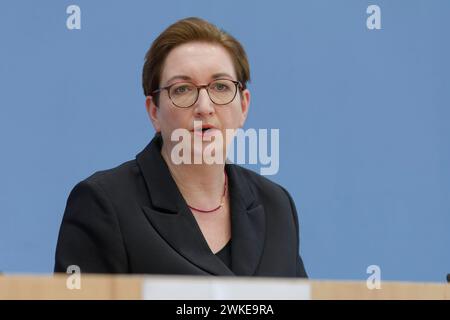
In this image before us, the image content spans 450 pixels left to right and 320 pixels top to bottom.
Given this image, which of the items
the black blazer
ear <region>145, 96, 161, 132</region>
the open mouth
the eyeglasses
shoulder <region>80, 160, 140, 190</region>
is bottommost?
the black blazer

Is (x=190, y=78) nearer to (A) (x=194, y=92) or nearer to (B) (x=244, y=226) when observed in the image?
(A) (x=194, y=92)

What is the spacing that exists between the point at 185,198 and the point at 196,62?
25 cm

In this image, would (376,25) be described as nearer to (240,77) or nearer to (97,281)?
(240,77)

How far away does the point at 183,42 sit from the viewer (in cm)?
135

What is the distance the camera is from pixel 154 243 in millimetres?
1228

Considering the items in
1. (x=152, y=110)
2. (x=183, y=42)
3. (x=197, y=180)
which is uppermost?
(x=183, y=42)

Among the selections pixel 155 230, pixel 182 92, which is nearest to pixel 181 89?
pixel 182 92

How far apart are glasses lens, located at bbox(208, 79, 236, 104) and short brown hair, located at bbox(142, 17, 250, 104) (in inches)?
2.0

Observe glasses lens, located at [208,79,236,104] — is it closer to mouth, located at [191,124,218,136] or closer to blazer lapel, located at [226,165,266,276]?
mouth, located at [191,124,218,136]

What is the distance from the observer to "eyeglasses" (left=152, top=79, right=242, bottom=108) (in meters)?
1.32

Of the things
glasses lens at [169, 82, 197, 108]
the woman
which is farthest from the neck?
glasses lens at [169, 82, 197, 108]

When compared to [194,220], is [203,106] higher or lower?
higher
